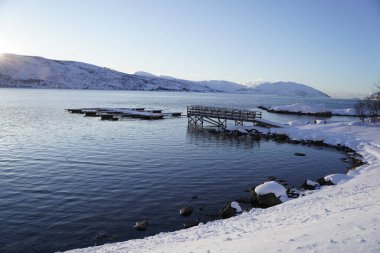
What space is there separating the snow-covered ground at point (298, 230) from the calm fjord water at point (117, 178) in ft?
9.60

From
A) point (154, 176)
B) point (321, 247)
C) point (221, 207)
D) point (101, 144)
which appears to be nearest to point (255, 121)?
point (101, 144)

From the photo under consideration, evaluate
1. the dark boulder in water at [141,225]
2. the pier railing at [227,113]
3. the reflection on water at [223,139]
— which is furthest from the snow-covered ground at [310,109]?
the dark boulder in water at [141,225]

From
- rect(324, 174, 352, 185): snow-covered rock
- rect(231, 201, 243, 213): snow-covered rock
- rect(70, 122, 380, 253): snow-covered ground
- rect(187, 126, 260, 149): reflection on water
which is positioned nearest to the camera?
rect(70, 122, 380, 253): snow-covered ground

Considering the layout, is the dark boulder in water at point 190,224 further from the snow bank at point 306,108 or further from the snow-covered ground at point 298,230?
the snow bank at point 306,108

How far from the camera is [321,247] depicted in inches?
396

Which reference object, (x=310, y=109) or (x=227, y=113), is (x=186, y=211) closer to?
(x=227, y=113)

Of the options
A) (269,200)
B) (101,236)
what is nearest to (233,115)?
(269,200)

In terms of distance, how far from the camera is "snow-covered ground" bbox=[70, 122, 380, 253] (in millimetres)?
10469

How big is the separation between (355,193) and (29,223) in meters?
18.2

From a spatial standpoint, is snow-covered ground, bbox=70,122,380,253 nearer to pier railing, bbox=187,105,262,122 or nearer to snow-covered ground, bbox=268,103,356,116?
pier railing, bbox=187,105,262,122

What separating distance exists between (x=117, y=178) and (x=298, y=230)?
1644 cm

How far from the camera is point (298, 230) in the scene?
12.2m

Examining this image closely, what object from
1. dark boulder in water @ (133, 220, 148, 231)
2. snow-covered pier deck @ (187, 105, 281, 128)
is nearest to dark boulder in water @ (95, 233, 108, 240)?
dark boulder in water @ (133, 220, 148, 231)

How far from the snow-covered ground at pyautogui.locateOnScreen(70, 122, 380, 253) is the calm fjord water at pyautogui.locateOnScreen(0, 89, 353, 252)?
2.93 meters
